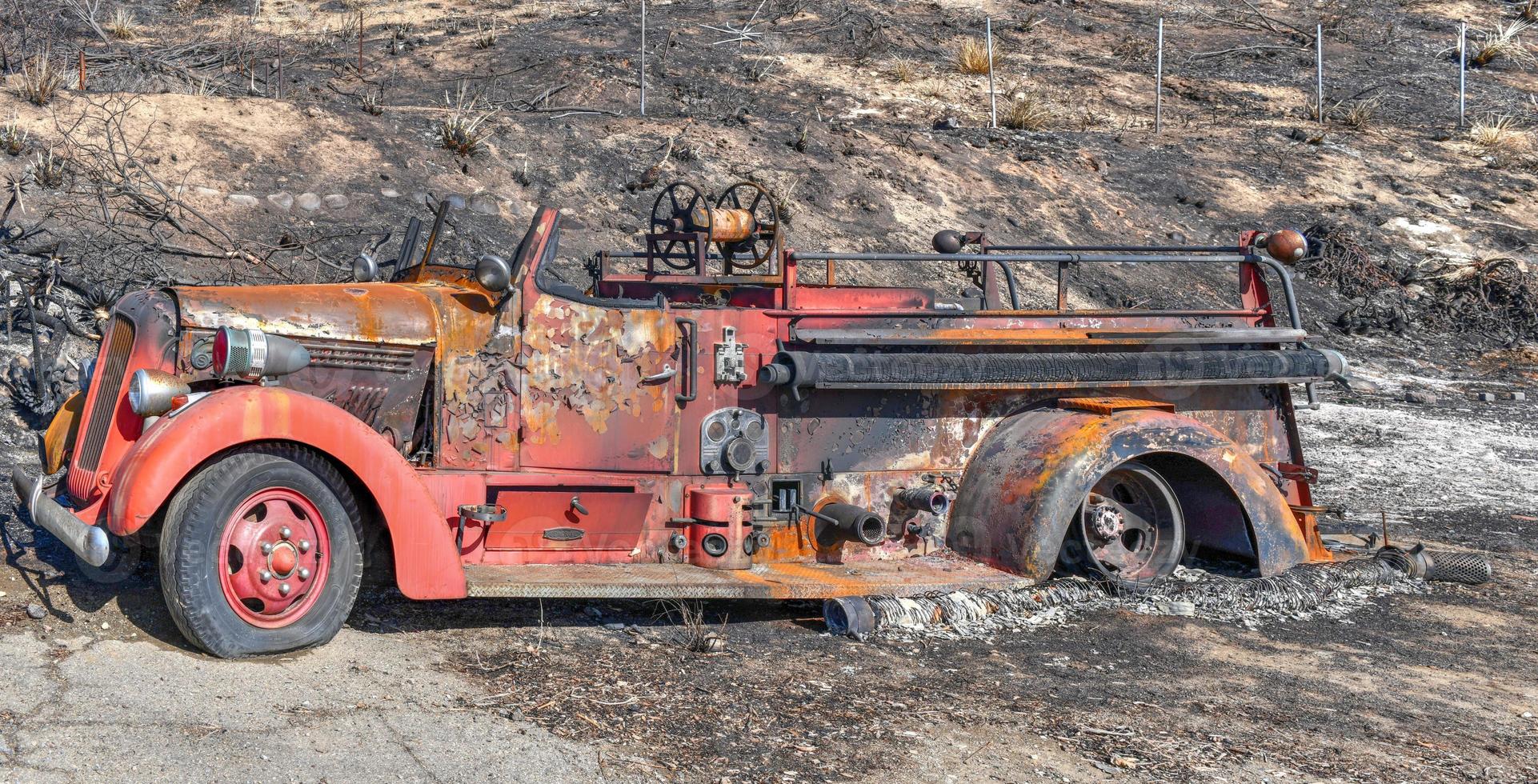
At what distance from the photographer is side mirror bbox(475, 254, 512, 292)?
625 cm

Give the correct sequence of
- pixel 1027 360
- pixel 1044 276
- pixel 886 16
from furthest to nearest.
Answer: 1. pixel 886 16
2. pixel 1044 276
3. pixel 1027 360

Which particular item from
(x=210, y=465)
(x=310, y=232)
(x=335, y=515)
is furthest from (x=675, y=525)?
(x=310, y=232)

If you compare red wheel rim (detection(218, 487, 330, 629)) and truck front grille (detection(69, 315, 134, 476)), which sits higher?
truck front grille (detection(69, 315, 134, 476))

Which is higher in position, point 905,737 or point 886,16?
point 886,16

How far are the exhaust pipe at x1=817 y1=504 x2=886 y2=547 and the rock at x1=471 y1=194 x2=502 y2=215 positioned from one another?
872 cm

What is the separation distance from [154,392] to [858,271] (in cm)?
1057

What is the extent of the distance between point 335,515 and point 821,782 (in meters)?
2.28

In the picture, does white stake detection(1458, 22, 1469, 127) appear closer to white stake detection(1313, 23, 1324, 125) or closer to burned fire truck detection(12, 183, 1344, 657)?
white stake detection(1313, 23, 1324, 125)

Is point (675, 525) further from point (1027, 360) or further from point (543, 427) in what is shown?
point (1027, 360)

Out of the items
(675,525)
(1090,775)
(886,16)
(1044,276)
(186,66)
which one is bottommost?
(1090,775)

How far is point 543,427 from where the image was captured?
21.4 ft

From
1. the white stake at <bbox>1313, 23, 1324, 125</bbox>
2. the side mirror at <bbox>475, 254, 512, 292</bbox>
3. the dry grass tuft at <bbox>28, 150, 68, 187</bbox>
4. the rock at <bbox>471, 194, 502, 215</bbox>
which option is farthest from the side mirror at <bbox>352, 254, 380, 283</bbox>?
the white stake at <bbox>1313, 23, 1324, 125</bbox>

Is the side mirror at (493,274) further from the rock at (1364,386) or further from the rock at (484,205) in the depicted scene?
the rock at (1364,386)

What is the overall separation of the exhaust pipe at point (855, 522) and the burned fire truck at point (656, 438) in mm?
15
